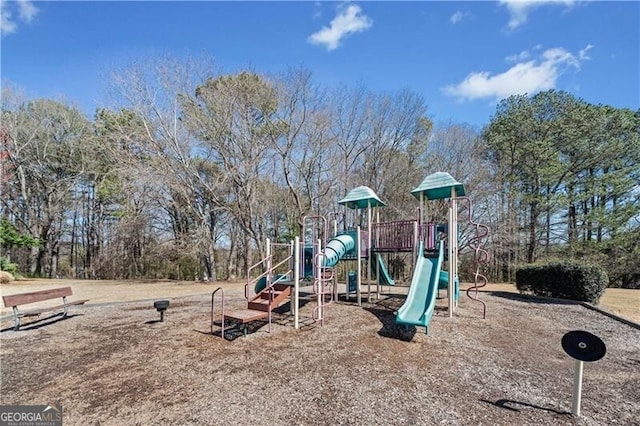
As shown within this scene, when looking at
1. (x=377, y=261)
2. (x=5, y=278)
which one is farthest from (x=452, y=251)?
(x=5, y=278)

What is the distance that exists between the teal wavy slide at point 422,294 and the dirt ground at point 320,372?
0.33m

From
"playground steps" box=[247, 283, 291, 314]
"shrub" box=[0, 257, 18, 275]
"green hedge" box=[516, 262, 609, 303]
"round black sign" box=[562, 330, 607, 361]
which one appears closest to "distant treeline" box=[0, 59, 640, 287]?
"shrub" box=[0, 257, 18, 275]

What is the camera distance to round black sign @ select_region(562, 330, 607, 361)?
10.2ft

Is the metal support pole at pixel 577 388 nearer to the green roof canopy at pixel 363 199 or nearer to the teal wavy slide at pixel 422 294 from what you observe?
the teal wavy slide at pixel 422 294

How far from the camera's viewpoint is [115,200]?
21266 millimetres

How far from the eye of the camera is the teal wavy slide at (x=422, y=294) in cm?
559

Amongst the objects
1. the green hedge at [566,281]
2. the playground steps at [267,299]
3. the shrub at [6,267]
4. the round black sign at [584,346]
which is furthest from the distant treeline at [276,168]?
the round black sign at [584,346]

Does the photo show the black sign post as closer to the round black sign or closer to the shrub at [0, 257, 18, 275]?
the round black sign

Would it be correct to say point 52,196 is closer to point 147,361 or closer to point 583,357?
point 147,361

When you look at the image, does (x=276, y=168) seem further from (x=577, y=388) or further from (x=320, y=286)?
(x=577, y=388)

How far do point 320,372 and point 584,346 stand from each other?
282cm

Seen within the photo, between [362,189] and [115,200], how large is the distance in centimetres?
1856

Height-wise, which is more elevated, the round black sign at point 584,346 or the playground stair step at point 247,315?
the round black sign at point 584,346

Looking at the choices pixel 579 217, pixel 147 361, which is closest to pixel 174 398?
pixel 147 361
